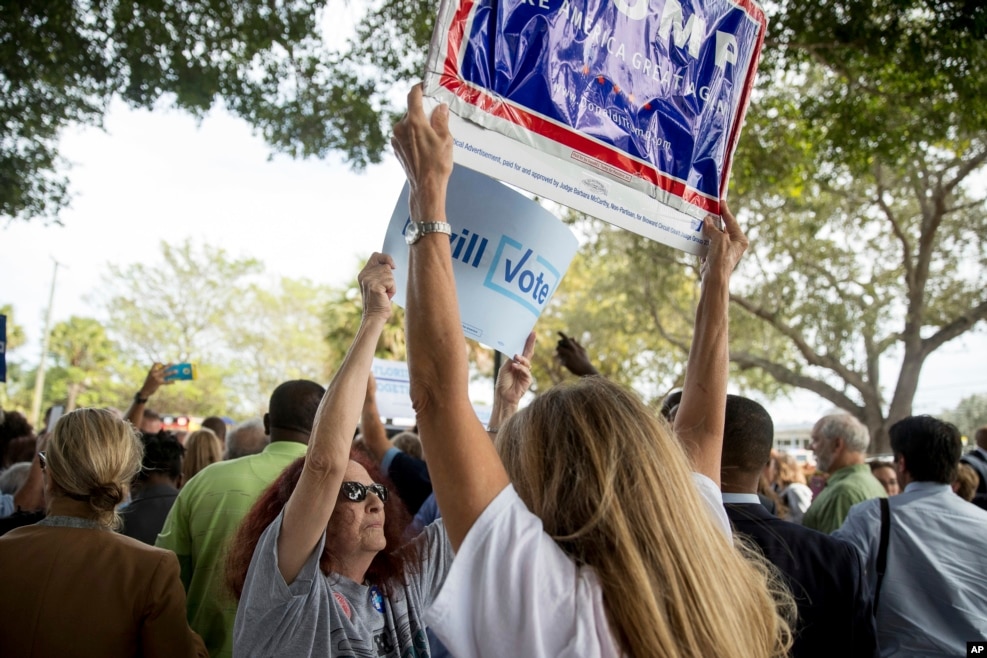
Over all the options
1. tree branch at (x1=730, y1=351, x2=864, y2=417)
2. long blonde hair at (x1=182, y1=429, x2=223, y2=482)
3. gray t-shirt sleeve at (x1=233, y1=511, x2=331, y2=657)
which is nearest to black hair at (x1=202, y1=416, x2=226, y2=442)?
long blonde hair at (x1=182, y1=429, x2=223, y2=482)

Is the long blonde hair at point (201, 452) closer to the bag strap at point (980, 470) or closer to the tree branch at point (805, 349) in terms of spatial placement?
the bag strap at point (980, 470)

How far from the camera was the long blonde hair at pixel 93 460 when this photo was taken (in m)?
2.59

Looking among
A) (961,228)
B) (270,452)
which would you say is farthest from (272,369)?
(270,452)

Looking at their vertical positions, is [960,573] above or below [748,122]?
below

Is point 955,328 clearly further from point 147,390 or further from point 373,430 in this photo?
point 147,390

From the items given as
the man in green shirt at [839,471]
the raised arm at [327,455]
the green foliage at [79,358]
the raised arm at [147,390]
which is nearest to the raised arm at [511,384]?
the raised arm at [327,455]

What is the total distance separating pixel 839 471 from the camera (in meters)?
4.97

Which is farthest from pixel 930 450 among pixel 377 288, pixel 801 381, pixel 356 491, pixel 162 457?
pixel 801 381

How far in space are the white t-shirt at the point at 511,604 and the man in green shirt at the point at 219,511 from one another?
1.96 metres

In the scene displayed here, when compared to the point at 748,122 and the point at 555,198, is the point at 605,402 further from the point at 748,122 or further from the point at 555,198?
the point at 748,122

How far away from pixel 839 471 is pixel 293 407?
3252 millimetres

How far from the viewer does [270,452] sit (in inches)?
144

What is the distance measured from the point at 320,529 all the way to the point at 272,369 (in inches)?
1592

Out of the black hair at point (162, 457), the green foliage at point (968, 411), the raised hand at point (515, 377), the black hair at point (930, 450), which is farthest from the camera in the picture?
the green foliage at point (968, 411)
